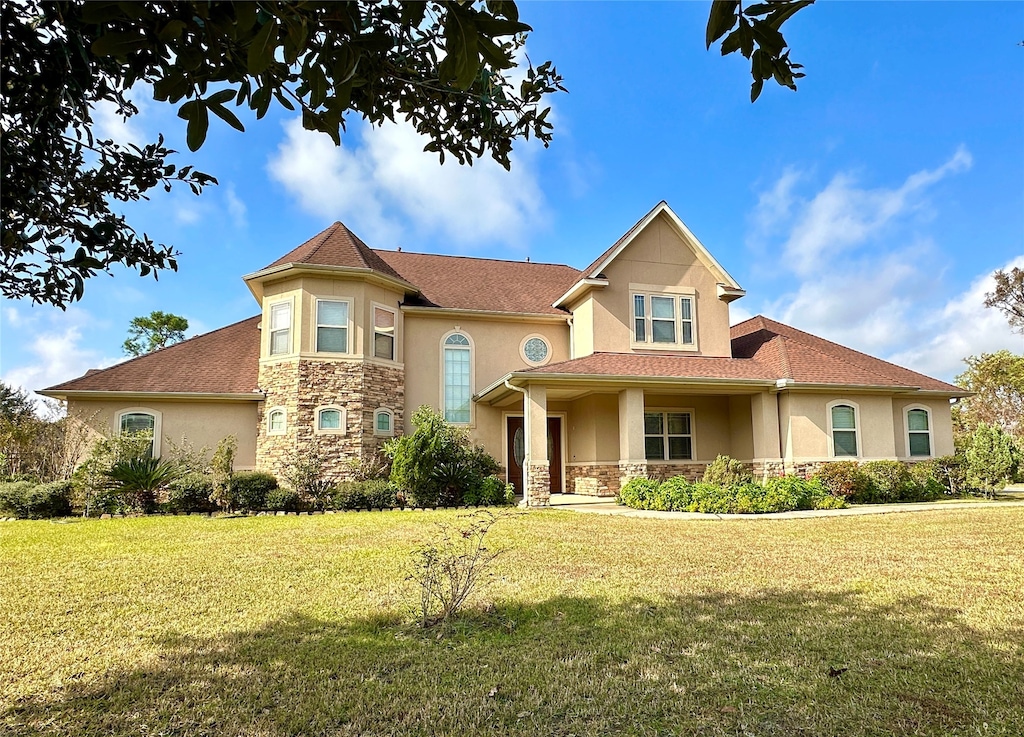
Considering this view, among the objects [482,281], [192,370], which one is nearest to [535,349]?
[482,281]

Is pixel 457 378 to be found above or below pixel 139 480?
above

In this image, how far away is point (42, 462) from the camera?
1652 centimetres

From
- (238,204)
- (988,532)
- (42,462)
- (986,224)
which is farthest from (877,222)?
(42,462)

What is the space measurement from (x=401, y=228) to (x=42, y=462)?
13.5 metres

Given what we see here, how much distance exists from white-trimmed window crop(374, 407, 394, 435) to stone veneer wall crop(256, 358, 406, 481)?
165mm

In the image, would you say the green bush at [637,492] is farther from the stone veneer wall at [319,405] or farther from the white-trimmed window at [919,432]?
the white-trimmed window at [919,432]

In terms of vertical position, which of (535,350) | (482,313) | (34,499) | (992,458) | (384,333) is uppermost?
(482,313)

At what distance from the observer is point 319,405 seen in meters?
16.6

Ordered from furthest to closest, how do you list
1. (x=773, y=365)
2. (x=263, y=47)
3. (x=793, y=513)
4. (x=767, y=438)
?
1. (x=773, y=365)
2. (x=767, y=438)
3. (x=793, y=513)
4. (x=263, y=47)

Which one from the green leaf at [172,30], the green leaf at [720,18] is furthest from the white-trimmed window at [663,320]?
the green leaf at [172,30]

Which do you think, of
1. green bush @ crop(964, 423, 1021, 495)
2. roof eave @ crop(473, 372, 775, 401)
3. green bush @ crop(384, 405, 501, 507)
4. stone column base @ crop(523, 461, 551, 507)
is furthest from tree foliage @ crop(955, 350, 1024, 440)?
green bush @ crop(384, 405, 501, 507)

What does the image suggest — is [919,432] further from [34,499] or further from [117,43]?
[34,499]

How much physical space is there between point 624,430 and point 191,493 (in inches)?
443

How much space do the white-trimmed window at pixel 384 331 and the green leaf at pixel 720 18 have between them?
16275 millimetres
